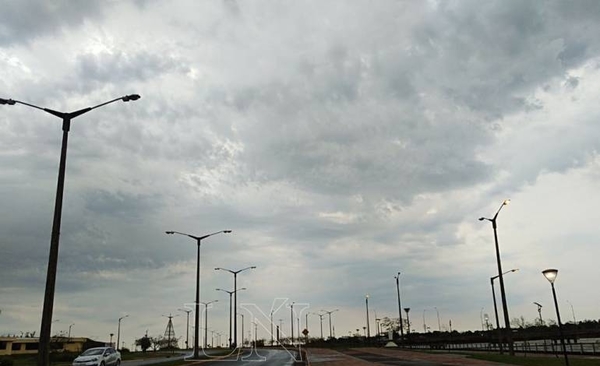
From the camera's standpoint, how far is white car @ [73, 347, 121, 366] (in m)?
35.6

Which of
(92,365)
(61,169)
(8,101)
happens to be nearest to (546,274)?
(61,169)

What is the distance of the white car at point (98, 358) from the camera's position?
35562mm

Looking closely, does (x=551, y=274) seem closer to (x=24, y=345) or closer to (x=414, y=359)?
(x=414, y=359)

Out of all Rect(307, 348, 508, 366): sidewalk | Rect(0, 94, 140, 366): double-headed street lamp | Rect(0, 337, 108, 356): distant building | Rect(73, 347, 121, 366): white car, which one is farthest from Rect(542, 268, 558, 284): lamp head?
Rect(0, 337, 108, 356): distant building

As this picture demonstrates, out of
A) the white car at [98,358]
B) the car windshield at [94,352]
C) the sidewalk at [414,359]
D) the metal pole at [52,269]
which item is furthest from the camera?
the car windshield at [94,352]

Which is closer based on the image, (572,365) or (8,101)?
(8,101)

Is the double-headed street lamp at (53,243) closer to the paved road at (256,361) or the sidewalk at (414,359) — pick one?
the sidewalk at (414,359)

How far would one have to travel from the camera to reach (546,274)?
2778 centimetres

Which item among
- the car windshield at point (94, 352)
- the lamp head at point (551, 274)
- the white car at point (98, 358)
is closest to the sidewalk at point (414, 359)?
the lamp head at point (551, 274)

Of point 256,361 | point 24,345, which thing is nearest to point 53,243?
point 256,361

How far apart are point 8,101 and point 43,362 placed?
371 inches

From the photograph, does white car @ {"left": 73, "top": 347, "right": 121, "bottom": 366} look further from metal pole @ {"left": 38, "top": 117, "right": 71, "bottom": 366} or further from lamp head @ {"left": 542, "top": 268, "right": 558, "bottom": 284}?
lamp head @ {"left": 542, "top": 268, "right": 558, "bottom": 284}

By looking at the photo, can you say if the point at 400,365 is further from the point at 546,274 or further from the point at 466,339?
the point at 466,339

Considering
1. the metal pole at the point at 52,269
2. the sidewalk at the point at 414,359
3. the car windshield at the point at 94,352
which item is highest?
the metal pole at the point at 52,269
